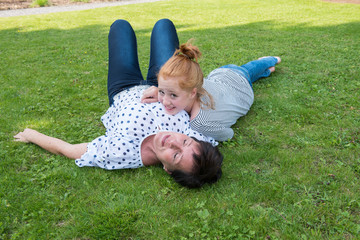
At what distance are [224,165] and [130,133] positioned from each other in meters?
1.16

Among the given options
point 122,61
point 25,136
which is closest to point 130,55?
point 122,61

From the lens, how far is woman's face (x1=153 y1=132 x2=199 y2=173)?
3.03 m

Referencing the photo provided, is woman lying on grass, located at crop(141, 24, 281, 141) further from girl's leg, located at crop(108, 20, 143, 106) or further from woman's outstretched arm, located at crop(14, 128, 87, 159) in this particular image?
woman's outstretched arm, located at crop(14, 128, 87, 159)

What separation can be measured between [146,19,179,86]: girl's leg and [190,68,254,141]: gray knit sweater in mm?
792

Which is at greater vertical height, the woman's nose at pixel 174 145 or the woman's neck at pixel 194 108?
the woman's neck at pixel 194 108

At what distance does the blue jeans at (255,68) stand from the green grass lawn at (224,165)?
0.19 m

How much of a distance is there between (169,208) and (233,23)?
417 inches

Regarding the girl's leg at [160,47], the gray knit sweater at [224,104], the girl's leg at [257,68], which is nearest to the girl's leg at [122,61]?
the girl's leg at [160,47]

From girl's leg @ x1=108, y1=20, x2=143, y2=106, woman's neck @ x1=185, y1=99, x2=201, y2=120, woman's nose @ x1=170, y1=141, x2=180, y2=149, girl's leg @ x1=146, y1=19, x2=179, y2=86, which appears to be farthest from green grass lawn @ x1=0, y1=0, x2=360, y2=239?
girl's leg @ x1=146, y1=19, x2=179, y2=86

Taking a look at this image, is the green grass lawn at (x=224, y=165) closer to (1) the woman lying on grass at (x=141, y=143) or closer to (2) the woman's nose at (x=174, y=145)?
(1) the woman lying on grass at (x=141, y=143)

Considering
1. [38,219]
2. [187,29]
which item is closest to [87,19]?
[187,29]

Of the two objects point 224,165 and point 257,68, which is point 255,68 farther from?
point 224,165

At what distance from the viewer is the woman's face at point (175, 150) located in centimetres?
303

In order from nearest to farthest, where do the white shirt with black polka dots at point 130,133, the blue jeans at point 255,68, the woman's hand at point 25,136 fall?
1. the white shirt with black polka dots at point 130,133
2. the woman's hand at point 25,136
3. the blue jeans at point 255,68
